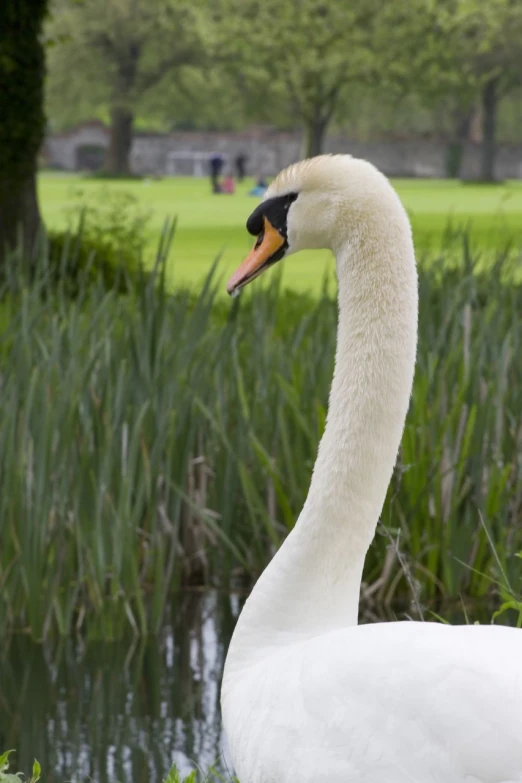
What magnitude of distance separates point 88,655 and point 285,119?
45.9 meters

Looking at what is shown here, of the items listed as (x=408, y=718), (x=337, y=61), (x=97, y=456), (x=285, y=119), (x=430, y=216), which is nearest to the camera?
(x=408, y=718)

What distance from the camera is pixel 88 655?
13.7 feet

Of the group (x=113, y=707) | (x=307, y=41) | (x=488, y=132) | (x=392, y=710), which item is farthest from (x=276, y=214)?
(x=488, y=132)

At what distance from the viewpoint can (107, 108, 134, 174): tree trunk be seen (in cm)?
5588

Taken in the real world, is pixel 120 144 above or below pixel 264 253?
above

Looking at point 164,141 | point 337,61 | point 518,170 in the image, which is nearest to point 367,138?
point 518,170

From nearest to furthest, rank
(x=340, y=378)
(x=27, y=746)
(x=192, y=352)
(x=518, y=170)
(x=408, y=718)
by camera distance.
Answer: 1. (x=408, y=718)
2. (x=340, y=378)
3. (x=27, y=746)
4. (x=192, y=352)
5. (x=518, y=170)

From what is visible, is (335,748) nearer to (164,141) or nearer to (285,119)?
(285,119)

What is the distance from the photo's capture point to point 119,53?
176ft

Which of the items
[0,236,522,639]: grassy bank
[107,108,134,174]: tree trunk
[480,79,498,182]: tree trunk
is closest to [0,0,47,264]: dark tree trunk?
[0,236,522,639]: grassy bank

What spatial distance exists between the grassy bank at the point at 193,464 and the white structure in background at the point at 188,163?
6342 cm

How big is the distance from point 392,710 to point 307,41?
3403 cm

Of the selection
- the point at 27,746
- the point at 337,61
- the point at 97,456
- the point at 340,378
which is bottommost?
the point at 27,746

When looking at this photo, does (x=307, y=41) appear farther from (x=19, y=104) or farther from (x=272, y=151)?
(x=272, y=151)
